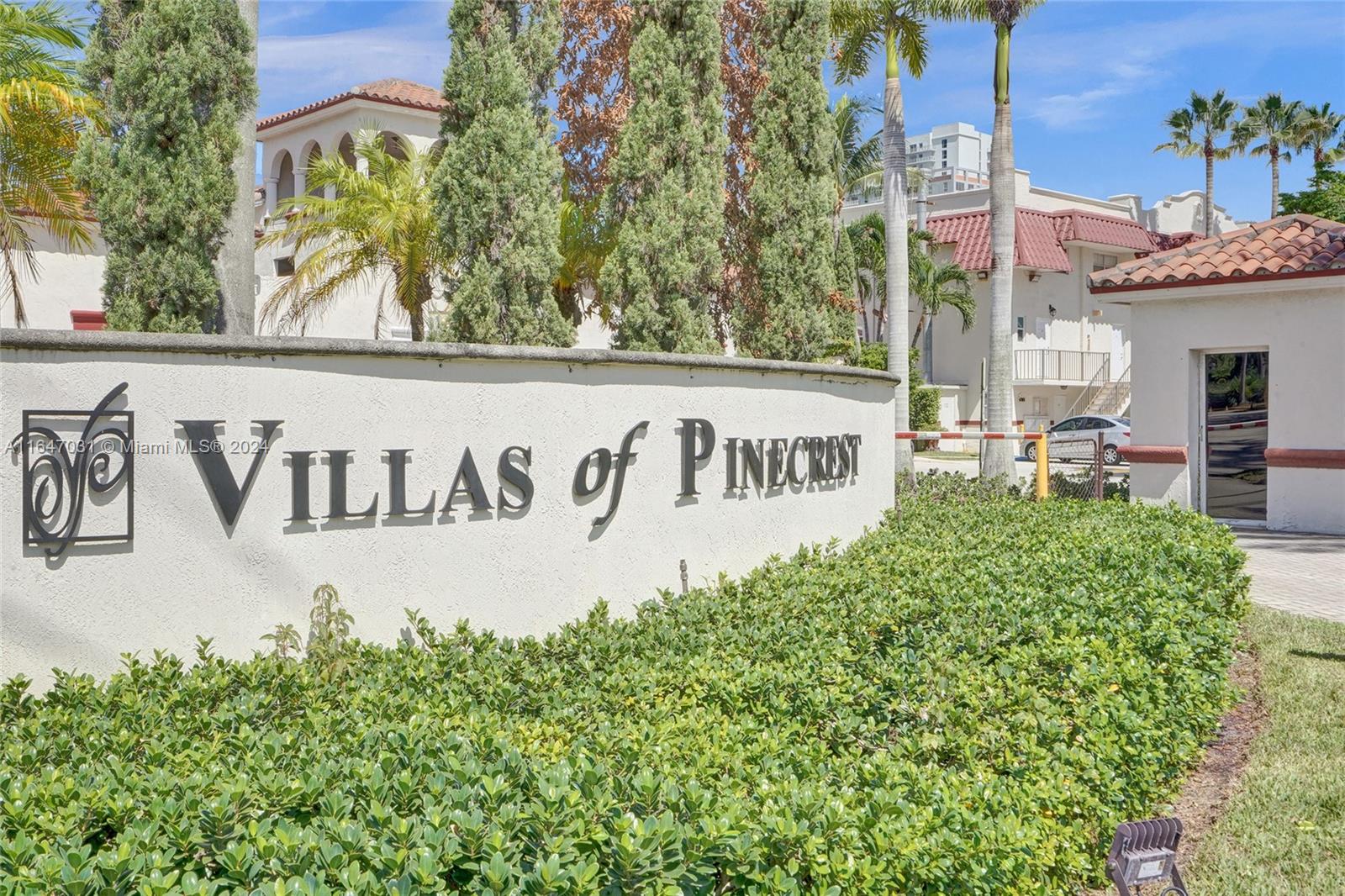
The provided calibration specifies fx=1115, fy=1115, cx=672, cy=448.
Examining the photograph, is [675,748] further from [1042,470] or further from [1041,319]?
[1041,319]

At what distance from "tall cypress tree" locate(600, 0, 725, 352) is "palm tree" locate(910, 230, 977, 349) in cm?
2347

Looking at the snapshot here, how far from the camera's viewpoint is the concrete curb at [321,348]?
477 centimetres

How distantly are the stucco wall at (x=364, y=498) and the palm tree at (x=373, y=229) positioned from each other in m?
9.79

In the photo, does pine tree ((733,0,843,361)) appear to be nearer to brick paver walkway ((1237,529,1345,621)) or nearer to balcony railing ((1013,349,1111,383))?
brick paver walkway ((1237,529,1345,621))

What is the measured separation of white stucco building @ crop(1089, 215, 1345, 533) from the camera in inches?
579

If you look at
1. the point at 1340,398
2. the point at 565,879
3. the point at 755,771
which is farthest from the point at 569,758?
the point at 1340,398

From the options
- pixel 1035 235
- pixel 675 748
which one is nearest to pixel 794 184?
pixel 675 748

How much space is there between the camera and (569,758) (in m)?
3.62

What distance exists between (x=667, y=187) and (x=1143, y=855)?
823 centimetres

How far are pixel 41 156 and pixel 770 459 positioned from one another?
9643mm

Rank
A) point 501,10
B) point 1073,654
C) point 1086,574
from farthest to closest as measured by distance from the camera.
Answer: point 501,10 → point 1086,574 → point 1073,654

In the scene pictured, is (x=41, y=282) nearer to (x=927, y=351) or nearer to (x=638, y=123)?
(x=638, y=123)

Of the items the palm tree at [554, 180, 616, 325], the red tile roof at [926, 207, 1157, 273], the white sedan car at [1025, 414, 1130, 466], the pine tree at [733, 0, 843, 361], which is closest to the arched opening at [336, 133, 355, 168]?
the palm tree at [554, 180, 616, 325]

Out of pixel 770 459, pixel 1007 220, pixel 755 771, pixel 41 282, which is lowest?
pixel 755 771
